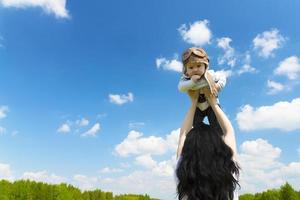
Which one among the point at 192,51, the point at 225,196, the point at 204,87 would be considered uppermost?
the point at 192,51

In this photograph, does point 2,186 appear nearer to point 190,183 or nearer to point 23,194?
point 23,194

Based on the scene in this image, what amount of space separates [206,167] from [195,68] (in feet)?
2.58

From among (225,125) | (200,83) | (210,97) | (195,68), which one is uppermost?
(195,68)

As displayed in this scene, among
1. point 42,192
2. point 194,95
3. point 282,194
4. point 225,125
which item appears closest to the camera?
point 225,125

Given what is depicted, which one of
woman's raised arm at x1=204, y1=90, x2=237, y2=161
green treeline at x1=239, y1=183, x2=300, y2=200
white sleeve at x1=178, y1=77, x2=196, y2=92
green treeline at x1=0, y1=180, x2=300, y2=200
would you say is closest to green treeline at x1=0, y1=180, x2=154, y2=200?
green treeline at x1=0, y1=180, x2=300, y2=200

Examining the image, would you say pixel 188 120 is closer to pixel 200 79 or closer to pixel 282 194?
pixel 200 79

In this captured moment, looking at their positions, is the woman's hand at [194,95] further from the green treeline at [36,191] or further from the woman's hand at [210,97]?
the green treeline at [36,191]

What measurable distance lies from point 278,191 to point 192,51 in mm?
20001

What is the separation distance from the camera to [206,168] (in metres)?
2.92

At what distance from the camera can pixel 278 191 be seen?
21.6 m

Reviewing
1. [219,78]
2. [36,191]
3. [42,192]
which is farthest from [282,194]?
[219,78]

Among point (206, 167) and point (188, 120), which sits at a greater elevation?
point (188, 120)

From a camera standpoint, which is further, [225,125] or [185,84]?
[185,84]

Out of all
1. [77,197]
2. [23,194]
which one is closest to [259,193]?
[77,197]
